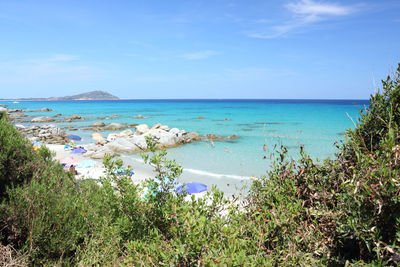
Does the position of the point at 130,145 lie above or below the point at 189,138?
below

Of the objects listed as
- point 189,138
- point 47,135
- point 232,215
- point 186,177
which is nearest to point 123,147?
point 189,138

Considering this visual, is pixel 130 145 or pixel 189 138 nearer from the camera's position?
pixel 130 145

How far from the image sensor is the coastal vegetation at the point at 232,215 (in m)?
2.18

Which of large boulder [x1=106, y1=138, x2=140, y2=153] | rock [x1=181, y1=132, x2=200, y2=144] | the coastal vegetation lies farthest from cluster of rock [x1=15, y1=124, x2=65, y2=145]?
the coastal vegetation

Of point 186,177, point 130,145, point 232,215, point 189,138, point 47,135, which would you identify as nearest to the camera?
point 232,215

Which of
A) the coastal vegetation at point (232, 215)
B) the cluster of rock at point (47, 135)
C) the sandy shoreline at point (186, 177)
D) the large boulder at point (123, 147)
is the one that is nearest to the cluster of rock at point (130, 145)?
the large boulder at point (123, 147)

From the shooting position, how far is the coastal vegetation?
218 centimetres

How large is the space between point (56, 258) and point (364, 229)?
3.86 meters

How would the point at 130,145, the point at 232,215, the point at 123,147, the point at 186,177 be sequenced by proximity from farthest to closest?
the point at 130,145 < the point at 123,147 < the point at 186,177 < the point at 232,215

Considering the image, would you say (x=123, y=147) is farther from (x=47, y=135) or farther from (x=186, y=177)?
(x=47, y=135)

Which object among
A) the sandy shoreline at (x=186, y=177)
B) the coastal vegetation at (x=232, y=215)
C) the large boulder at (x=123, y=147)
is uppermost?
the coastal vegetation at (x=232, y=215)

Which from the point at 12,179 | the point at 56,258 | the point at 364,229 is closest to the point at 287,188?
the point at 364,229

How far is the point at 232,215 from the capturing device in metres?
3.22

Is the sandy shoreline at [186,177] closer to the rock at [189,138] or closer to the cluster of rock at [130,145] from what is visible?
the cluster of rock at [130,145]
